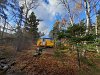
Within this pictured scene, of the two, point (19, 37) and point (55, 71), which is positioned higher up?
point (19, 37)

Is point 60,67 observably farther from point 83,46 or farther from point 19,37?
point 19,37

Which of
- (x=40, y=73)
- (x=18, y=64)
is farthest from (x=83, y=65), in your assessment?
(x=18, y=64)

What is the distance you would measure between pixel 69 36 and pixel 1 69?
23.2 ft

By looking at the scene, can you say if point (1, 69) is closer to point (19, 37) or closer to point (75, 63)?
point (75, 63)

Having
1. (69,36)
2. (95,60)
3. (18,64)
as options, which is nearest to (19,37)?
(18,64)

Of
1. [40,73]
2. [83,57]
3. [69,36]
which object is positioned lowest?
[40,73]

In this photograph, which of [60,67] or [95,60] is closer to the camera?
[60,67]

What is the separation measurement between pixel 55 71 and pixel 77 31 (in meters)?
4.03

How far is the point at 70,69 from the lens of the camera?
17.5 m

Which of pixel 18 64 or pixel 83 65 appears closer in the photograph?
pixel 83 65

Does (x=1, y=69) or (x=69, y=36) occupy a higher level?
(x=69, y=36)

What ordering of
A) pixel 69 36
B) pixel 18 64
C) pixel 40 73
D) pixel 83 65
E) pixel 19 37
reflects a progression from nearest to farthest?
pixel 69 36 < pixel 40 73 < pixel 83 65 < pixel 18 64 < pixel 19 37

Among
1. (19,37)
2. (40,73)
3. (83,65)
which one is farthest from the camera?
(19,37)

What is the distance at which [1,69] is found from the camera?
18.5 meters
